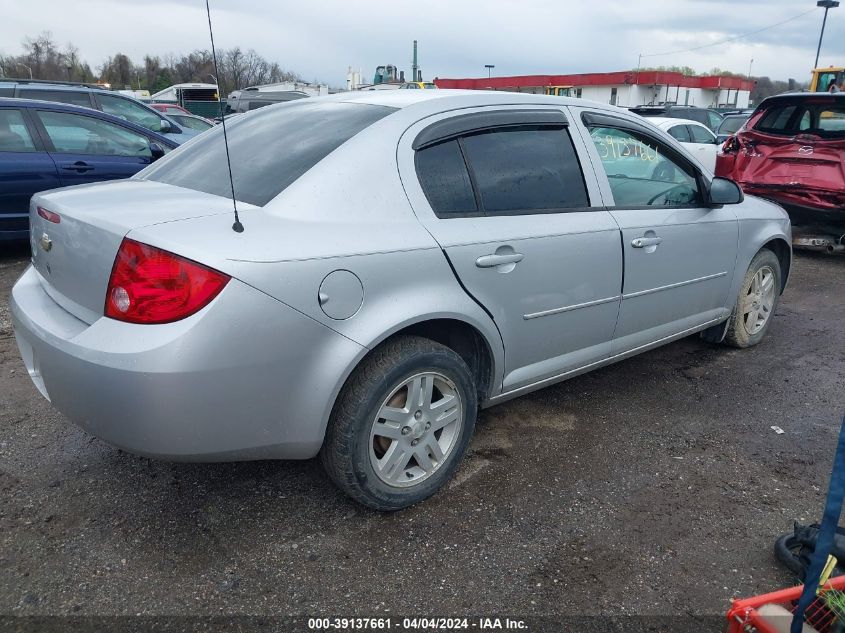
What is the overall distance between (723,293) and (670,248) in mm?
828

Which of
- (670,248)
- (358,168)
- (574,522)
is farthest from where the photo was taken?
(670,248)

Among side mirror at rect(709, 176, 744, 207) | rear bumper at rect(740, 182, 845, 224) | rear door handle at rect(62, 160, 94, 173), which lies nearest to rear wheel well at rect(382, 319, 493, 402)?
side mirror at rect(709, 176, 744, 207)

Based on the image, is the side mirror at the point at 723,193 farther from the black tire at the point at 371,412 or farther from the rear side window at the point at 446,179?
the black tire at the point at 371,412

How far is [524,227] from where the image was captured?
9.39 ft

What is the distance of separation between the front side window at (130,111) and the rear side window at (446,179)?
7.97 m

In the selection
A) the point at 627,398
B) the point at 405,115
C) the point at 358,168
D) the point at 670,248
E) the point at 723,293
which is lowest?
the point at 627,398

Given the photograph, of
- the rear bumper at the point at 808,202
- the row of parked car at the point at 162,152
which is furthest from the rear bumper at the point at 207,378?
the rear bumper at the point at 808,202

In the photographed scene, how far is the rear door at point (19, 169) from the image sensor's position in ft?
20.3

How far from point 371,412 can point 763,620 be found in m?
1.37

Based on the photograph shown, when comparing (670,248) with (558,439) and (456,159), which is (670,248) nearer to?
(558,439)

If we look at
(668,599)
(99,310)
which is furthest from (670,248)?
(99,310)

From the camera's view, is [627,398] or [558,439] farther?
[627,398]

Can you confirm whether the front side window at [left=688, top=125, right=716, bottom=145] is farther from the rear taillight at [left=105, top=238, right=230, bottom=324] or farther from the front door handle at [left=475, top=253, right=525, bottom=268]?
the rear taillight at [left=105, top=238, right=230, bottom=324]

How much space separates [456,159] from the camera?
9.10ft
